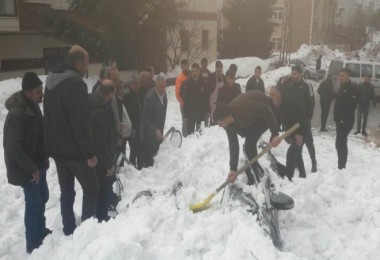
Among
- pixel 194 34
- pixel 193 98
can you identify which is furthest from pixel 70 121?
pixel 194 34

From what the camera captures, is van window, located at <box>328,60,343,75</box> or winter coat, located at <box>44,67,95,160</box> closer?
winter coat, located at <box>44,67,95,160</box>

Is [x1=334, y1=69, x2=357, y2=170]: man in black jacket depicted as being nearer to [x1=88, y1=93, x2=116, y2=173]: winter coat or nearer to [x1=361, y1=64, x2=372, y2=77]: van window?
[x1=88, y1=93, x2=116, y2=173]: winter coat

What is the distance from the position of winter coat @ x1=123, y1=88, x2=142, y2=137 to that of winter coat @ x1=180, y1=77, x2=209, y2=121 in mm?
1848

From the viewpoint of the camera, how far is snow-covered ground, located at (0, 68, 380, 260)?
3.63 meters

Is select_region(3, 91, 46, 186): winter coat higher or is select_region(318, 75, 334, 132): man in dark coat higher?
select_region(3, 91, 46, 186): winter coat

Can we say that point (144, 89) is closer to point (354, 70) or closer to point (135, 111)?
point (135, 111)

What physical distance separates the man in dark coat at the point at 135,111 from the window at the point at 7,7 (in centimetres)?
978

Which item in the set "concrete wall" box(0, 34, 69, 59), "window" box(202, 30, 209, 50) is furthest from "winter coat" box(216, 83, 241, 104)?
"window" box(202, 30, 209, 50)

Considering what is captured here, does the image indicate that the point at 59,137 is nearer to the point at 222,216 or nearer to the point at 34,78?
the point at 34,78

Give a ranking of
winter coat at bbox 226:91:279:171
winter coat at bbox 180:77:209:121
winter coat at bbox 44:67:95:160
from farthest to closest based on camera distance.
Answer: winter coat at bbox 180:77:209:121 → winter coat at bbox 226:91:279:171 → winter coat at bbox 44:67:95:160

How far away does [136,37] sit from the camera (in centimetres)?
1609

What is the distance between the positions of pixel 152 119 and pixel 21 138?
3128mm

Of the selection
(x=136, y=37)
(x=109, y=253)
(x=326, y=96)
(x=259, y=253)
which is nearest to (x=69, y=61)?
(x=109, y=253)

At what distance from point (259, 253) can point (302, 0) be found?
48179 millimetres
